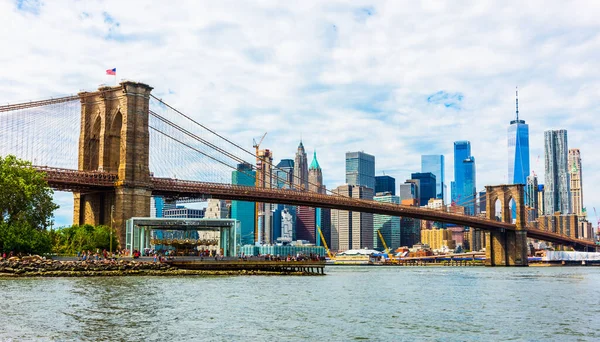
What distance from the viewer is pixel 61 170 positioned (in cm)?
7338

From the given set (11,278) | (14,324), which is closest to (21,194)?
(11,278)

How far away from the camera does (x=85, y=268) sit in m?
61.1

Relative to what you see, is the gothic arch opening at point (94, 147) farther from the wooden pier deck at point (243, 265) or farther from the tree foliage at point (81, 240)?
the wooden pier deck at point (243, 265)

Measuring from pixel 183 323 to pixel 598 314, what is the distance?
22150 millimetres

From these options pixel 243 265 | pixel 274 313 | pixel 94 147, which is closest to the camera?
pixel 274 313

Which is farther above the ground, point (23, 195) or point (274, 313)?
point (23, 195)

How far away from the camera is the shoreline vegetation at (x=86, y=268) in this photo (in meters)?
58.2

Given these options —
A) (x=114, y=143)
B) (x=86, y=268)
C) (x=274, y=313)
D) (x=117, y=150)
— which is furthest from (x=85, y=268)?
(x=274, y=313)

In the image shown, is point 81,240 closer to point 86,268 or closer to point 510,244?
point 86,268

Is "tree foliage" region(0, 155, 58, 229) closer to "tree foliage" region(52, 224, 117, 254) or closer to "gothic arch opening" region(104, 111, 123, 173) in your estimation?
"tree foliage" region(52, 224, 117, 254)

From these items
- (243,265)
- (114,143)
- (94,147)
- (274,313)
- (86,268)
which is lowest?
(274,313)

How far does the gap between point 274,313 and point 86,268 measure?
101 ft

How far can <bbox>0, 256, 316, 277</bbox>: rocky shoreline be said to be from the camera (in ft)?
191

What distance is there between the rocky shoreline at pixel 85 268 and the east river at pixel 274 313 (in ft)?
15.4
